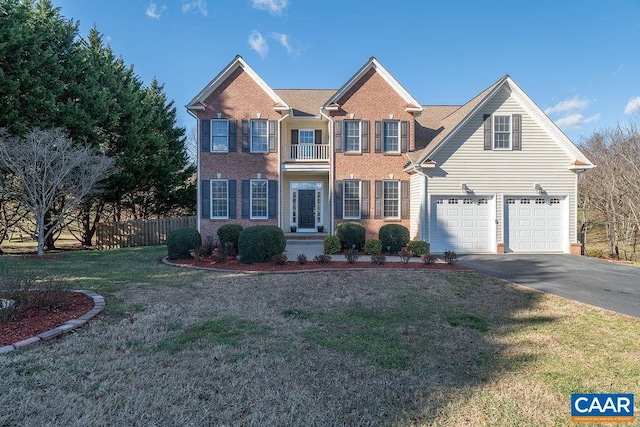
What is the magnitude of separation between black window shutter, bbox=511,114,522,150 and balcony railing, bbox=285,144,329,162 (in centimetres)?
826

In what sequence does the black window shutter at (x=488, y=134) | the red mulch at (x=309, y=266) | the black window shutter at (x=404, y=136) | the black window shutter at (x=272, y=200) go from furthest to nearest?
the black window shutter at (x=272, y=200) → the black window shutter at (x=404, y=136) → the black window shutter at (x=488, y=134) → the red mulch at (x=309, y=266)

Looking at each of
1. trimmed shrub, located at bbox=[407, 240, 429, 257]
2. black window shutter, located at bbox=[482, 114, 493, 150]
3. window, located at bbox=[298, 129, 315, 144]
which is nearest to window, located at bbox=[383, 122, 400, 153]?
black window shutter, located at bbox=[482, 114, 493, 150]

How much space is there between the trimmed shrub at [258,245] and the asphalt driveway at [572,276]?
6.40 m

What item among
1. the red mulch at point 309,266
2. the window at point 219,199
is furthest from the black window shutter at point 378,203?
the window at point 219,199

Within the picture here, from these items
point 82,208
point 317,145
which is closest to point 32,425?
point 317,145

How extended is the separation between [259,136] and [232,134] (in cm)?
128

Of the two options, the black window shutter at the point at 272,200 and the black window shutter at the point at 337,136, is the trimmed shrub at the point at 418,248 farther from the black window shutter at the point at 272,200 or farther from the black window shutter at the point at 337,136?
the black window shutter at the point at 272,200

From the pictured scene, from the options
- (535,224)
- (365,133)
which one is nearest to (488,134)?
(535,224)

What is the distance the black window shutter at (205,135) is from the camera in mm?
15898

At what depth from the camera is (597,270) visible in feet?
34.8

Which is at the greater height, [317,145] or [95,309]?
[317,145]

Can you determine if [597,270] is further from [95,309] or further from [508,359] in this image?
[95,309]

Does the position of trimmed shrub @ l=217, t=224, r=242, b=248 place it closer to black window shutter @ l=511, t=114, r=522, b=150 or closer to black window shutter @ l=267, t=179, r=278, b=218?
black window shutter @ l=267, t=179, r=278, b=218

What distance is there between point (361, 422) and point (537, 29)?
17160mm
